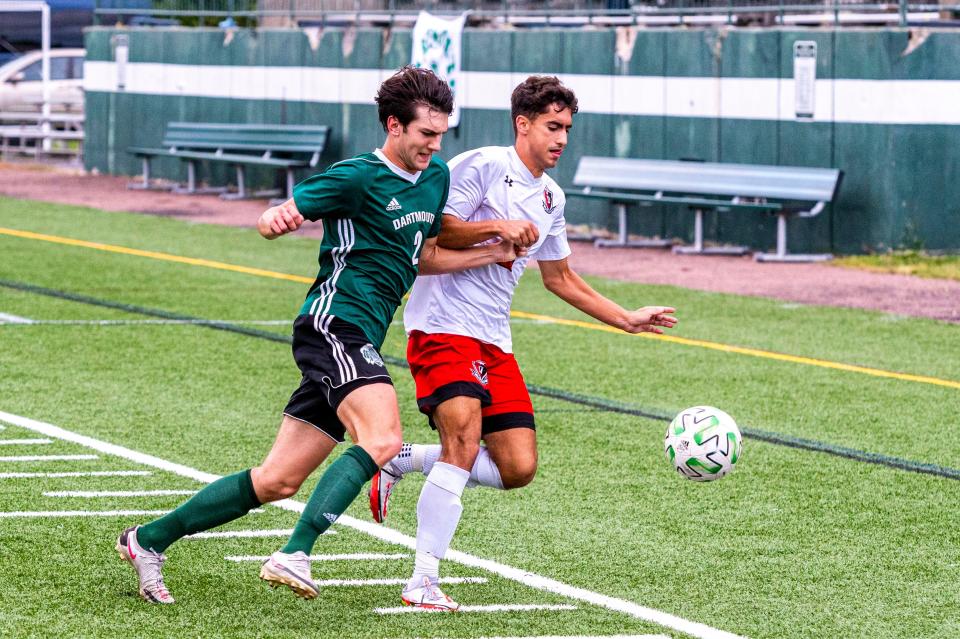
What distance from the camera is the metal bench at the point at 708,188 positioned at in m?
18.1

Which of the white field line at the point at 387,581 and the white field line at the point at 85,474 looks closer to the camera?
the white field line at the point at 387,581

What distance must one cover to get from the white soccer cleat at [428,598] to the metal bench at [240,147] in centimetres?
1801

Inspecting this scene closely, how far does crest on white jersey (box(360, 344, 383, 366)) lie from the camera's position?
5.86 m

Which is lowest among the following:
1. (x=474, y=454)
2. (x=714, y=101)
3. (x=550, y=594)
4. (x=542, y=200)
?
(x=550, y=594)

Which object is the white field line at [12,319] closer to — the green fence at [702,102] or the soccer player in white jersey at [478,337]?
the soccer player in white jersey at [478,337]

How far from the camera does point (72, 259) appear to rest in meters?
17.4

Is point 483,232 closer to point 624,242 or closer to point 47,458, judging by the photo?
point 47,458

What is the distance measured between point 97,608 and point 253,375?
17.0 feet

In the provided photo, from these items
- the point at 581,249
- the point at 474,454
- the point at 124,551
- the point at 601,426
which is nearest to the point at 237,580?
the point at 124,551

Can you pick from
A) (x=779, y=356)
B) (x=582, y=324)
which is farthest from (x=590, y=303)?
(x=582, y=324)

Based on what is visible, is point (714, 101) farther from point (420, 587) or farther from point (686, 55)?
point (420, 587)

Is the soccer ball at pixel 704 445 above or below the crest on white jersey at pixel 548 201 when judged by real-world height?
below

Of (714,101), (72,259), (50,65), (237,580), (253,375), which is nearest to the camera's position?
(237,580)

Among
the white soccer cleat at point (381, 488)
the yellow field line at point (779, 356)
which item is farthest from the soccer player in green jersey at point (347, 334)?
the yellow field line at point (779, 356)
